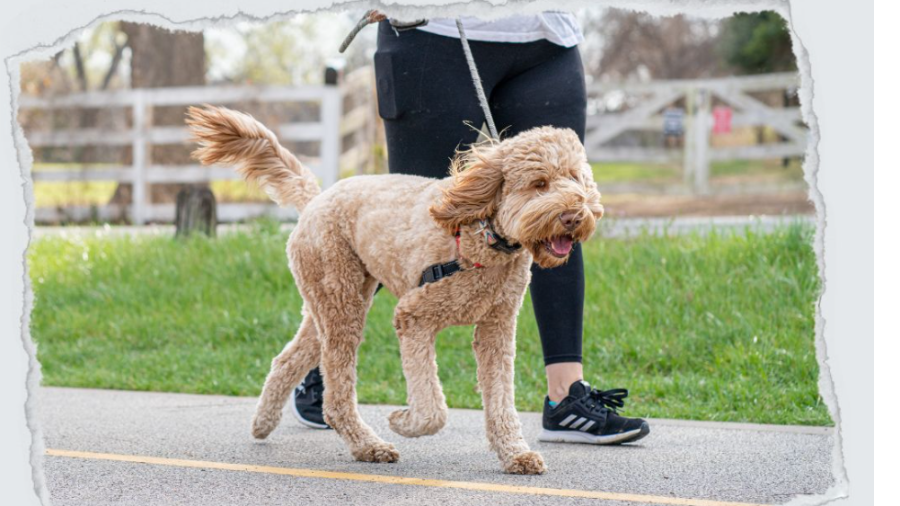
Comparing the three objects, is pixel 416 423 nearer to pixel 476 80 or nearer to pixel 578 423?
pixel 578 423

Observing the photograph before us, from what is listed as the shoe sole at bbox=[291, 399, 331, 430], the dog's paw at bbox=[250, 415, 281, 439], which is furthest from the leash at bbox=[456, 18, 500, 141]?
the shoe sole at bbox=[291, 399, 331, 430]

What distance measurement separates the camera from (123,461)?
4.20m

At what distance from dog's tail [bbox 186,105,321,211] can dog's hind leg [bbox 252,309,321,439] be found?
1.89 feet

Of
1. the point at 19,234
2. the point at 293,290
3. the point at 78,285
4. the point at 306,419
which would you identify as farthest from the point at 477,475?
the point at 78,285

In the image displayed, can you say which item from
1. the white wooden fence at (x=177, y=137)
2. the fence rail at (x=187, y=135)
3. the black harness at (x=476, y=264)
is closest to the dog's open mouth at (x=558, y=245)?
the black harness at (x=476, y=264)

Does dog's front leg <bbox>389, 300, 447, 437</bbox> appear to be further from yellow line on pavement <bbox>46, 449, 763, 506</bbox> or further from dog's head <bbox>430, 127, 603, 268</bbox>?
dog's head <bbox>430, 127, 603, 268</bbox>

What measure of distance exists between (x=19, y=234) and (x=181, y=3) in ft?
3.35

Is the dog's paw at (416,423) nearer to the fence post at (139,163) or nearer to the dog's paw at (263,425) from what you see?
the dog's paw at (263,425)

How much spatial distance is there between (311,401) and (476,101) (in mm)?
1629

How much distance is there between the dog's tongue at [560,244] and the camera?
11.6 feet

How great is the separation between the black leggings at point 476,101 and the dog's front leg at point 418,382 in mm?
755

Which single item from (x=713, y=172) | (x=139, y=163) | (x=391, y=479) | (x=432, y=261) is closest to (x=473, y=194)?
(x=432, y=261)

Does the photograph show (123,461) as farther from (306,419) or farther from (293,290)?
(293,290)

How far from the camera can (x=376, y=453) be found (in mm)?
4125
